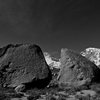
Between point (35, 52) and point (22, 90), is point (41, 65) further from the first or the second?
point (22, 90)

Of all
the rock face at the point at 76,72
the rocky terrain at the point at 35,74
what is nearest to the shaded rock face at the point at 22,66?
the rocky terrain at the point at 35,74

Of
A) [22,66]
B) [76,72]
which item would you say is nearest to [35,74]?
[22,66]

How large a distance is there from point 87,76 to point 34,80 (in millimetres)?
6244

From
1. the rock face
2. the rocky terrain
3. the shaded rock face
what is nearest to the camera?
the rocky terrain

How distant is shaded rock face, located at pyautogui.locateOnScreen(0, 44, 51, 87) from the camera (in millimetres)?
16344

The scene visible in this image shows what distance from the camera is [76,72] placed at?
1939 cm

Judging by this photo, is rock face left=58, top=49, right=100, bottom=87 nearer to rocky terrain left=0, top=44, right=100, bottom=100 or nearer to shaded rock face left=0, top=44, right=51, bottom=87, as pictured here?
rocky terrain left=0, top=44, right=100, bottom=100

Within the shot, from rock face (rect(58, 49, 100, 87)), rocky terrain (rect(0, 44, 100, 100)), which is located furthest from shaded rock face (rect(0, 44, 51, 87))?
rock face (rect(58, 49, 100, 87))

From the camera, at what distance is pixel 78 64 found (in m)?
19.7

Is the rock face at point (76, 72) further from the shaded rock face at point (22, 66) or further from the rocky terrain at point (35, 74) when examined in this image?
the shaded rock face at point (22, 66)

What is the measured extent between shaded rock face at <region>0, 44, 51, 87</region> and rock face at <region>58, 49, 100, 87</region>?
3453 mm

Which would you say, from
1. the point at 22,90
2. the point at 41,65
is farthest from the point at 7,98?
the point at 41,65

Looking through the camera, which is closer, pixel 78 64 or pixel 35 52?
pixel 35 52

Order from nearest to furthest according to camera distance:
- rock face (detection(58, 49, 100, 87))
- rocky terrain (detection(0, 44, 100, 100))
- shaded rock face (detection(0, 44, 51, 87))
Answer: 1. rocky terrain (detection(0, 44, 100, 100))
2. shaded rock face (detection(0, 44, 51, 87))
3. rock face (detection(58, 49, 100, 87))
